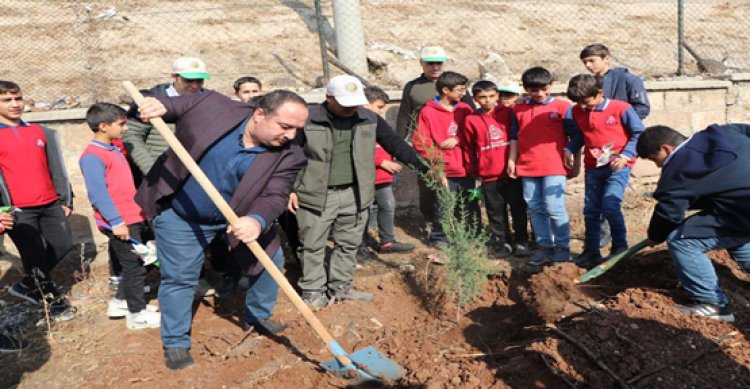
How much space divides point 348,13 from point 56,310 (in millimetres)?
4610

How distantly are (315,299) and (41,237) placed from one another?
2339 millimetres

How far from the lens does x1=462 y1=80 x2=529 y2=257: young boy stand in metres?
5.28

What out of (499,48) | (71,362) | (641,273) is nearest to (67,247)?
(71,362)

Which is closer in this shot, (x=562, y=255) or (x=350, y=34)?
(x=562, y=255)

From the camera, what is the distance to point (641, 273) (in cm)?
461

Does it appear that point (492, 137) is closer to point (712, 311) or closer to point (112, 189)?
point (712, 311)

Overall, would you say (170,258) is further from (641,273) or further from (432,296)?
(641,273)

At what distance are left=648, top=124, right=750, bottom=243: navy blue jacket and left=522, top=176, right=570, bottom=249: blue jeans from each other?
127cm

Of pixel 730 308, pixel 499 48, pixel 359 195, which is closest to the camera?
pixel 730 308

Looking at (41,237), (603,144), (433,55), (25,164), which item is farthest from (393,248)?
(25,164)

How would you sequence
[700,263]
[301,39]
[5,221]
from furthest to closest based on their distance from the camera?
[301,39] < [5,221] < [700,263]

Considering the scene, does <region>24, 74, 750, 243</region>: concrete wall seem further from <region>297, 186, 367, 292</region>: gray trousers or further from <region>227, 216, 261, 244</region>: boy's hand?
<region>227, 216, 261, 244</region>: boy's hand

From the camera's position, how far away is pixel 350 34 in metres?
6.96

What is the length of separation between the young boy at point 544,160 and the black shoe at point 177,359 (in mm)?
3136
